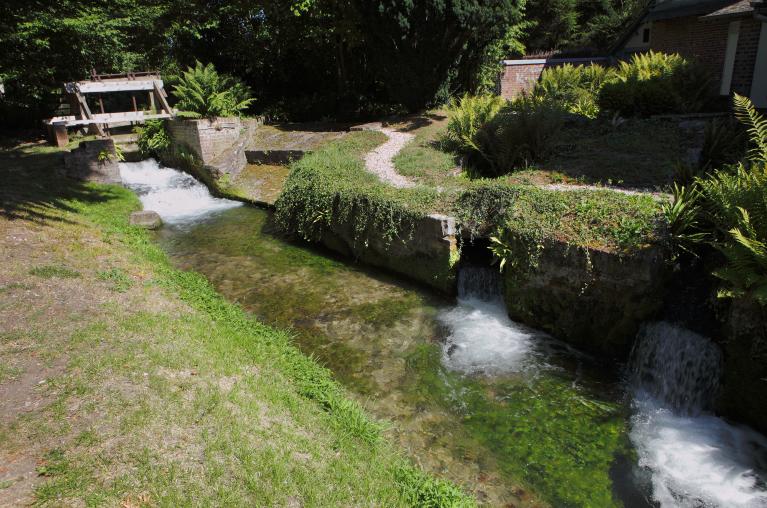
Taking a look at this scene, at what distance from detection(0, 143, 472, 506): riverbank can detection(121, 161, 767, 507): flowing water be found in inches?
23.8

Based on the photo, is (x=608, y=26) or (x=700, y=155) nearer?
(x=700, y=155)

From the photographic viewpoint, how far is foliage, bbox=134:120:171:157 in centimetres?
1725

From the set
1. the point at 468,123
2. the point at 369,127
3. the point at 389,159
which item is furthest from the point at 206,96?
the point at 468,123

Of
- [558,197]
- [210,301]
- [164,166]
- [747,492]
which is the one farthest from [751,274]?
[164,166]

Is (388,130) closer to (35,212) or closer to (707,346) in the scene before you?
(35,212)

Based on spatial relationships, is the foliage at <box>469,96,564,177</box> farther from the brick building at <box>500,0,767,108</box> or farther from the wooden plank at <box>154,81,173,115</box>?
the wooden plank at <box>154,81,173,115</box>

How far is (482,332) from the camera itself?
23.4 ft

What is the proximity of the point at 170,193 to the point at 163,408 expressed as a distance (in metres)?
12.4

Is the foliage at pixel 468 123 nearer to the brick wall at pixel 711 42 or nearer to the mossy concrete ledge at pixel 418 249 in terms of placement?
the mossy concrete ledge at pixel 418 249

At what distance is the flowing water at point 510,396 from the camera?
180 inches

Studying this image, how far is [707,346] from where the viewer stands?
5527 mm

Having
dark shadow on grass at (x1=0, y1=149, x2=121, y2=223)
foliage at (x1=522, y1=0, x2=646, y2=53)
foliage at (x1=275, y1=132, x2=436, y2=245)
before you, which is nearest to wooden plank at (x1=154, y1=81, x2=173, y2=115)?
dark shadow on grass at (x1=0, y1=149, x2=121, y2=223)

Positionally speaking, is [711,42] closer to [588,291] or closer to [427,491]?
[588,291]

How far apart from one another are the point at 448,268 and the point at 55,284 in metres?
5.56
